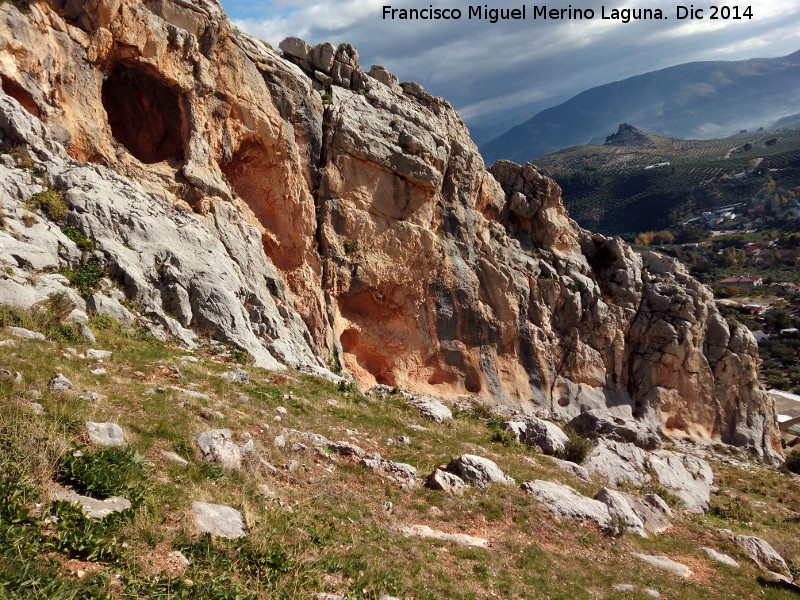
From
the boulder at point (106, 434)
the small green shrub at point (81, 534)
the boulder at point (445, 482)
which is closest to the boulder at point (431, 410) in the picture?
the boulder at point (445, 482)

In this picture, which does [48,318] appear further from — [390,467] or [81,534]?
[81,534]

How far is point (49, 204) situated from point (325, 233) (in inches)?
483

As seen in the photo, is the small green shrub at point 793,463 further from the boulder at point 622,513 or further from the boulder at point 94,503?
the boulder at point 94,503

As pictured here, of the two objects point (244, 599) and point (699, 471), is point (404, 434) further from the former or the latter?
A: point (699, 471)

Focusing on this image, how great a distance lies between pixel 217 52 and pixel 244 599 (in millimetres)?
22668

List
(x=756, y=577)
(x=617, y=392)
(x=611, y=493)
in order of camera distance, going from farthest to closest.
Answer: (x=617, y=392), (x=611, y=493), (x=756, y=577)

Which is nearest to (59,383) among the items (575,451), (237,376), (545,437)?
(237,376)

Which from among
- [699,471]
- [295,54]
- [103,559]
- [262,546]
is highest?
[295,54]

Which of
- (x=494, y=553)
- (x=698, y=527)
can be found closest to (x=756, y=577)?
(x=698, y=527)

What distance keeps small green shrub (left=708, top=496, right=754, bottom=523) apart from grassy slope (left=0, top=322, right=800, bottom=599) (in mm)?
2720

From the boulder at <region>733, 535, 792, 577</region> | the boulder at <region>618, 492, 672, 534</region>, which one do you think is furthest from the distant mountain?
the boulder at <region>618, 492, 672, 534</region>

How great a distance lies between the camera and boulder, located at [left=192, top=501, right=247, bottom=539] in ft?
21.0

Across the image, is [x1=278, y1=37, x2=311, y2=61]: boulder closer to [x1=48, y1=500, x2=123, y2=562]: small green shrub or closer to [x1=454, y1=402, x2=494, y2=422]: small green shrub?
[x1=454, y1=402, x2=494, y2=422]: small green shrub

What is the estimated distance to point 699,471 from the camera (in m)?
22.5
